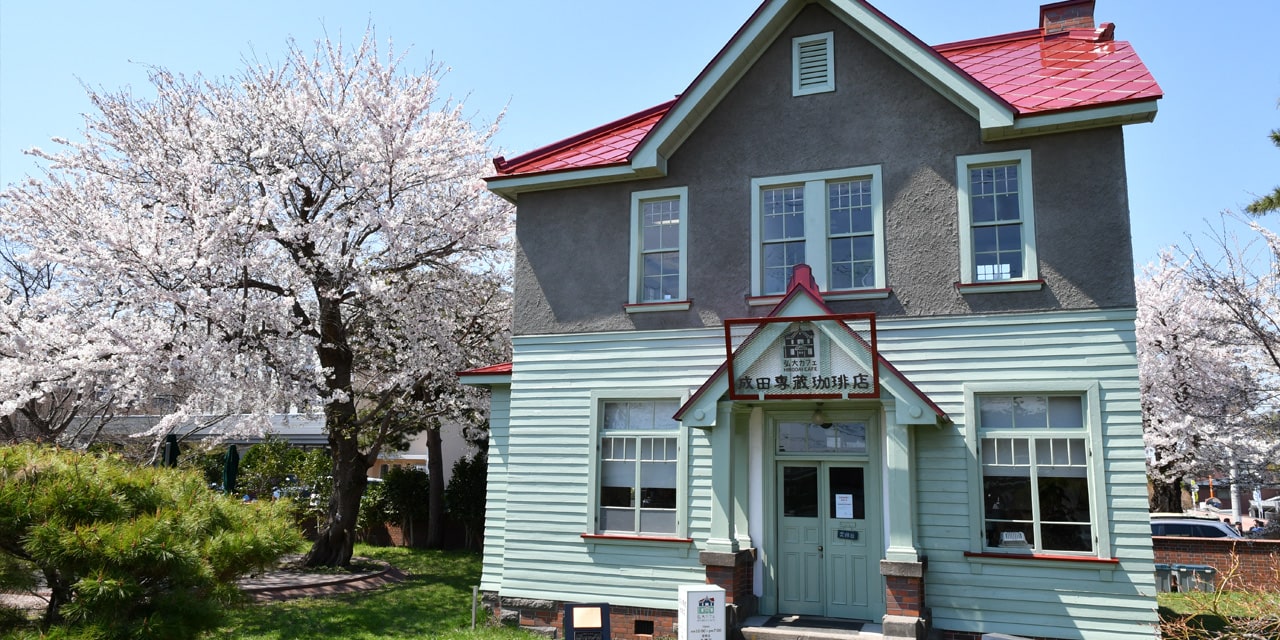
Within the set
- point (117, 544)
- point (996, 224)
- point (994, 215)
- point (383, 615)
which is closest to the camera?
point (117, 544)

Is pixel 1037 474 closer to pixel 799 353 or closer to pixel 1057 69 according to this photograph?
pixel 799 353

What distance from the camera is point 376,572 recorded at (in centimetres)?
1908

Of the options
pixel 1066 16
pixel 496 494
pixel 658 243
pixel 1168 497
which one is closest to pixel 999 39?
pixel 1066 16

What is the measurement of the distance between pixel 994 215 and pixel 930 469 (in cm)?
353

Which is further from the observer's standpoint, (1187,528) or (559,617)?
(1187,528)

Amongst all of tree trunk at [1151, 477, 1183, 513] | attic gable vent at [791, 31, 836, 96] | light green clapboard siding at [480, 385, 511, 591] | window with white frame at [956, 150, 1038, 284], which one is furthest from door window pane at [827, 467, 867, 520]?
tree trunk at [1151, 477, 1183, 513]

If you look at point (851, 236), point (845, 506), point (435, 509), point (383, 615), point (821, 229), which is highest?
point (821, 229)

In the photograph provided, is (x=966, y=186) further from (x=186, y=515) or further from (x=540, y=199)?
(x=186, y=515)

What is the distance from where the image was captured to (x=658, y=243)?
1381 cm

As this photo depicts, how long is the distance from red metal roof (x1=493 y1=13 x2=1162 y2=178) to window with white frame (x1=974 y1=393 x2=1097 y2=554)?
153 inches

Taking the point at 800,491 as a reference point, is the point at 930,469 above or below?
above

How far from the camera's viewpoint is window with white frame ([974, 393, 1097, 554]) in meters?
11.1

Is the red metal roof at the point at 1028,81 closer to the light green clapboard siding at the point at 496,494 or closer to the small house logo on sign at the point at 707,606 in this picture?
the light green clapboard siding at the point at 496,494

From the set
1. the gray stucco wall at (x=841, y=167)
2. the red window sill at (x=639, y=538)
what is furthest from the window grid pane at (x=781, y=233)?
the red window sill at (x=639, y=538)
